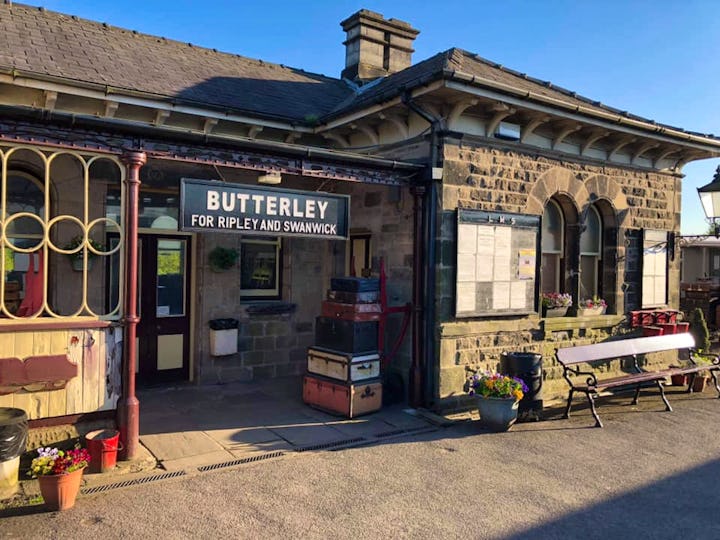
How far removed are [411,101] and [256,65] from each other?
5.18m

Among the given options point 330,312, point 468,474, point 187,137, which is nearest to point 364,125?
point 330,312

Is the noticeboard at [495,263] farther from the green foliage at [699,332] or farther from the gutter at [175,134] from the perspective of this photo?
the green foliage at [699,332]

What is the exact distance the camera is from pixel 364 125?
8.56m

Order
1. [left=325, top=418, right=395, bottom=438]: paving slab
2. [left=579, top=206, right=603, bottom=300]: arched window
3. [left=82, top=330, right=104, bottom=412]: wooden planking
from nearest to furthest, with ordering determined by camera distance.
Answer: [left=82, top=330, right=104, bottom=412]: wooden planking
[left=325, top=418, right=395, bottom=438]: paving slab
[left=579, top=206, right=603, bottom=300]: arched window

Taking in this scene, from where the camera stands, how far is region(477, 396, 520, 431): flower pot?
6.71m

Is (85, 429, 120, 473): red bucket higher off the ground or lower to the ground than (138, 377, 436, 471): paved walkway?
higher

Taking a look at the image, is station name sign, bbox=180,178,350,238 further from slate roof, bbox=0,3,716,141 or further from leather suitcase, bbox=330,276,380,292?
slate roof, bbox=0,3,716,141

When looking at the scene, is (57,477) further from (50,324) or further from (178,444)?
(178,444)

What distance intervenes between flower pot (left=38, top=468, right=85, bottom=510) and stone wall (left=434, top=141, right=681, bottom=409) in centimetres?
438

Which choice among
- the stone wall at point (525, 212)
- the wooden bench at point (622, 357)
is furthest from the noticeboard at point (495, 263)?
the wooden bench at point (622, 357)

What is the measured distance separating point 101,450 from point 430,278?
429 cm

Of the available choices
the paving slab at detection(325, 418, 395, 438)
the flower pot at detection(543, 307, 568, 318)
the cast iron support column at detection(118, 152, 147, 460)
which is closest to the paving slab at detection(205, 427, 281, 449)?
the paving slab at detection(325, 418, 395, 438)

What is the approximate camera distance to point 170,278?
8.58 meters

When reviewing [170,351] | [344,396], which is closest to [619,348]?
[344,396]
